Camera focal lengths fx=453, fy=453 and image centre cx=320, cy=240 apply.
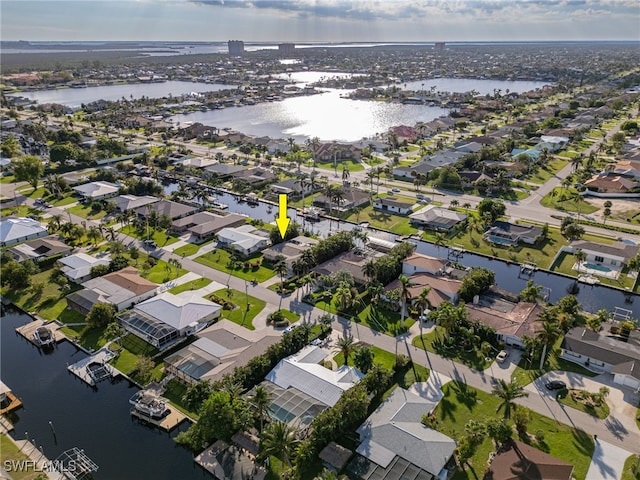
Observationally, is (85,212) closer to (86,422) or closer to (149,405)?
(86,422)

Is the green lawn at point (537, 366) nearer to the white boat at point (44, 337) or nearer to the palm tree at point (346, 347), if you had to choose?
the palm tree at point (346, 347)

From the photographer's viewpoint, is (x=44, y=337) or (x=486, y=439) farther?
(x=44, y=337)

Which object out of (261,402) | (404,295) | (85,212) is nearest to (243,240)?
(404,295)

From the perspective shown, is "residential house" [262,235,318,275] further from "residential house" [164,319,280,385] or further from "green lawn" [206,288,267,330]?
"residential house" [164,319,280,385]

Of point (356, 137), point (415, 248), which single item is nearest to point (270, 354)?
point (415, 248)

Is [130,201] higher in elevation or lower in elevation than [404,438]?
higher

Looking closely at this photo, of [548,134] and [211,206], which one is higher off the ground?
[548,134]

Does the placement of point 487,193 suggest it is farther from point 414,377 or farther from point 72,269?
point 72,269
